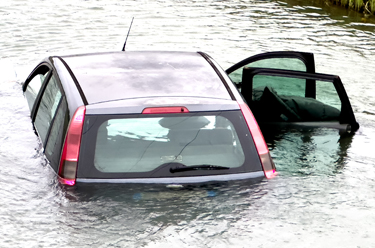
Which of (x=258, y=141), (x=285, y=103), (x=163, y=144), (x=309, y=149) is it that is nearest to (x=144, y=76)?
(x=163, y=144)

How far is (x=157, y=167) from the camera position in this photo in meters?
5.70

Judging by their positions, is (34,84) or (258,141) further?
(34,84)

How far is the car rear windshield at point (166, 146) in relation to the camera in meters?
5.61

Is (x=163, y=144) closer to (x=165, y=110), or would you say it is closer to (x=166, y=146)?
(x=166, y=146)

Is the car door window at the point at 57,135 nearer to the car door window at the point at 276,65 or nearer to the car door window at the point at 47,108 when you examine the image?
the car door window at the point at 47,108

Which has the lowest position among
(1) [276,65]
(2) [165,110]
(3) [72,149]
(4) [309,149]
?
(4) [309,149]

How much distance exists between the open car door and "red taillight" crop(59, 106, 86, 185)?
3468 mm

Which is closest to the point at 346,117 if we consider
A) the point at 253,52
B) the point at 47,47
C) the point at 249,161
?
the point at 249,161

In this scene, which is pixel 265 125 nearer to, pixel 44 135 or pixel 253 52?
pixel 44 135

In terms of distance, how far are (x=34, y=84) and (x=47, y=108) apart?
1.61 m

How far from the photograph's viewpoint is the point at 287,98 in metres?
8.96

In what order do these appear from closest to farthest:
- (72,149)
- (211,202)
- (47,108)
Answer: (72,149), (211,202), (47,108)

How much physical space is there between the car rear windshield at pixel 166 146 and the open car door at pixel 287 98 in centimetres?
283

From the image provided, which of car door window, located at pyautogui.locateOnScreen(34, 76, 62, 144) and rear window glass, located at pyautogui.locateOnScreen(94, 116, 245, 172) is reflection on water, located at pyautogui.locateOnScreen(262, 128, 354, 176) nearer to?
rear window glass, located at pyautogui.locateOnScreen(94, 116, 245, 172)
